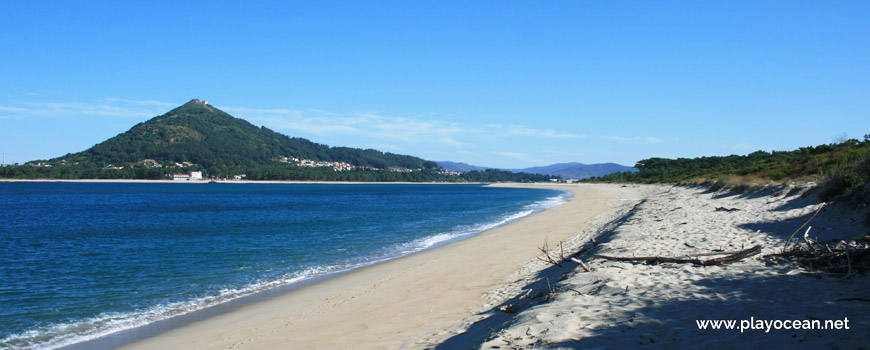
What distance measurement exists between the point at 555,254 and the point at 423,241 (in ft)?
30.8

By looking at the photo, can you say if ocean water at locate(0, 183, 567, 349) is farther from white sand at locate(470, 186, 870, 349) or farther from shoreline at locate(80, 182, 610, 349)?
white sand at locate(470, 186, 870, 349)

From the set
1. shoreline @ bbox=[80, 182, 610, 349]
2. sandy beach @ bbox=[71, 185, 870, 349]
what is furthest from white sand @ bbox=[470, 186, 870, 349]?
shoreline @ bbox=[80, 182, 610, 349]

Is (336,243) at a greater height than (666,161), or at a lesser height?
lesser

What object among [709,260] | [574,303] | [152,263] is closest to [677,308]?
[574,303]

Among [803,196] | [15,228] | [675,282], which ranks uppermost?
[803,196]

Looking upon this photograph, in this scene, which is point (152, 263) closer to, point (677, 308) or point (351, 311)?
point (351, 311)

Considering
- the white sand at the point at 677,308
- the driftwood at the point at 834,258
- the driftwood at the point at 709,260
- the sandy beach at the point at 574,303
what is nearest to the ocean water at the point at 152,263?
the sandy beach at the point at 574,303

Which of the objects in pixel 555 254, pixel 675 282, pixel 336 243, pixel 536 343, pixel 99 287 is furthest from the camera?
pixel 336 243

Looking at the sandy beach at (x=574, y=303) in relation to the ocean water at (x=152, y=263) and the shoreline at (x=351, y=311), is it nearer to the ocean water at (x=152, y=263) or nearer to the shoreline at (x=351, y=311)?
the shoreline at (x=351, y=311)

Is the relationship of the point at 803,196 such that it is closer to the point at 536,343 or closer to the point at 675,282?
the point at 675,282

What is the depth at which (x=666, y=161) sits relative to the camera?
115m

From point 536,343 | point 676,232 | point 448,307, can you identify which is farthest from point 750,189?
point 536,343

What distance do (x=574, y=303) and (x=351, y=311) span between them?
190 inches

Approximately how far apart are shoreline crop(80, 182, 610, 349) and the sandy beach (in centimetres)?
4
